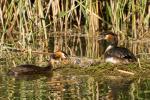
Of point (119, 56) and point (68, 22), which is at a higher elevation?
point (68, 22)

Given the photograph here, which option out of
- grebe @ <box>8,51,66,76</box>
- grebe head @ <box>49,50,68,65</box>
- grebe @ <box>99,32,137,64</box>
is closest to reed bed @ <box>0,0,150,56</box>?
grebe head @ <box>49,50,68,65</box>

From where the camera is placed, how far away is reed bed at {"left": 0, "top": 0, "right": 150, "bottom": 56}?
564 inches

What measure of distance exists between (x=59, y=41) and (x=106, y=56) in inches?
154

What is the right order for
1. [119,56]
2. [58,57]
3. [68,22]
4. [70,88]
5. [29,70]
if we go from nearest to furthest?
[70,88]
[29,70]
[119,56]
[58,57]
[68,22]

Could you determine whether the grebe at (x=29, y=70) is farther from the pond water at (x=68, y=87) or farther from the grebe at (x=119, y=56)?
the grebe at (x=119, y=56)

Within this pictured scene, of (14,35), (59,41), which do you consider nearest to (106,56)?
(59,41)

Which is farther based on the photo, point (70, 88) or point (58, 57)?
point (58, 57)

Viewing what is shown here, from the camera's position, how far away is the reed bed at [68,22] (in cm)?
1432

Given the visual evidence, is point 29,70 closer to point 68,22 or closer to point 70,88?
point 70,88

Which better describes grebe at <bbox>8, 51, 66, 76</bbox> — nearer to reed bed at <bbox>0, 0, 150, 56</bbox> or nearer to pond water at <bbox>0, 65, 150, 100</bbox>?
pond water at <bbox>0, 65, 150, 100</bbox>

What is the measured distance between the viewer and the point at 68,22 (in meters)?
17.4

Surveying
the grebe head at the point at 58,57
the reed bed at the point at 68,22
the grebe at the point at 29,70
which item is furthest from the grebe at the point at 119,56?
the reed bed at the point at 68,22

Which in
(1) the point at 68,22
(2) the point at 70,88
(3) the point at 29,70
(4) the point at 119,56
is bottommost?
(2) the point at 70,88

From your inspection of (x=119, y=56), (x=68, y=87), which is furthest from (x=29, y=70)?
(x=119, y=56)
